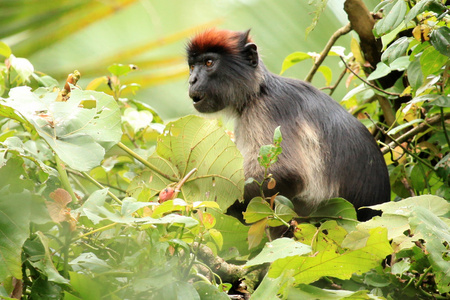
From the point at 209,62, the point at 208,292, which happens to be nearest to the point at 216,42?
the point at 209,62

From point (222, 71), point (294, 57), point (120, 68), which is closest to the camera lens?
point (120, 68)

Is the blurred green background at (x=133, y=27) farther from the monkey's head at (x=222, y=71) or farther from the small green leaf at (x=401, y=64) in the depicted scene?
the small green leaf at (x=401, y=64)

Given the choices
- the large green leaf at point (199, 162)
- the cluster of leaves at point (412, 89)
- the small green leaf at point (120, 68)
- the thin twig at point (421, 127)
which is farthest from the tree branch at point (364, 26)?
the large green leaf at point (199, 162)

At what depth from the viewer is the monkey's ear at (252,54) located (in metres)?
3.89

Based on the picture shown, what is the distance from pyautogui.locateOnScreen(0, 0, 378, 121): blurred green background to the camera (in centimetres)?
191

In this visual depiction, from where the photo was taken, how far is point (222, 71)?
12.6 ft

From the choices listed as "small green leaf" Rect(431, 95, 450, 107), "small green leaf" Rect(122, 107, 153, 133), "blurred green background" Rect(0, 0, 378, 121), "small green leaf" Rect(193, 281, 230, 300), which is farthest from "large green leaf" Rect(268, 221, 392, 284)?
"small green leaf" Rect(122, 107, 153, 133)

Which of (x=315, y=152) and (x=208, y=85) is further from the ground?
(x=208, y=85)

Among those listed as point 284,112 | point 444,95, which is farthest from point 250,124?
point 444,95

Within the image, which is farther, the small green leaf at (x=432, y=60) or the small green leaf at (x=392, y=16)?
the small green leaf at (x=432, y=60)

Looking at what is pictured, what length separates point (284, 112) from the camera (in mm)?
3625

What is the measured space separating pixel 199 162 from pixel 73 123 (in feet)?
2.61

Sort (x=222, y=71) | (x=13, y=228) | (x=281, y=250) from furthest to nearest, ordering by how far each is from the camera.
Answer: (x=222, y=71) < (x=281, y=250) < (x=13, y=228)

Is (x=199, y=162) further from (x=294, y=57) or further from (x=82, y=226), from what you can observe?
(x=294, y=57)
